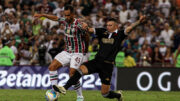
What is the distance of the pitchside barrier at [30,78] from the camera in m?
20.3

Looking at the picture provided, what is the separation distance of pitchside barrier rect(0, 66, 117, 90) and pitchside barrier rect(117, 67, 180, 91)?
1.28 meters

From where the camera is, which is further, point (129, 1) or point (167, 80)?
point (129, 1)

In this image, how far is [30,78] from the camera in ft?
68.0

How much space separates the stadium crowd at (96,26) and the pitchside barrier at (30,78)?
118 cm

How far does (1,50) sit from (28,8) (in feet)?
21.0

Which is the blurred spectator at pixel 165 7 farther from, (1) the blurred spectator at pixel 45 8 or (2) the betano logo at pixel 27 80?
(2) the betano logo at pixel 27 80

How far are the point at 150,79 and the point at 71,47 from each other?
7.37m

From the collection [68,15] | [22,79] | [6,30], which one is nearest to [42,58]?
[22,79]

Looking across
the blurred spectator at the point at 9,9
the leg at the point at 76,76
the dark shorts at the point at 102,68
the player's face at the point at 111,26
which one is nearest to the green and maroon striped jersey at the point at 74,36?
the player's face at the point at 111,26

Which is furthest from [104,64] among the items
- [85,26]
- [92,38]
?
[92,38]

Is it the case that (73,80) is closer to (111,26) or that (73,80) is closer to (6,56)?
(111,26)

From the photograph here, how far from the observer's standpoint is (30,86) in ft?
67.7

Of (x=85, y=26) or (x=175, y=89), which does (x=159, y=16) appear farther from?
(x=85, y=26)

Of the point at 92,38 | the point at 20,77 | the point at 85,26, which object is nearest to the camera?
the point at 85,26
